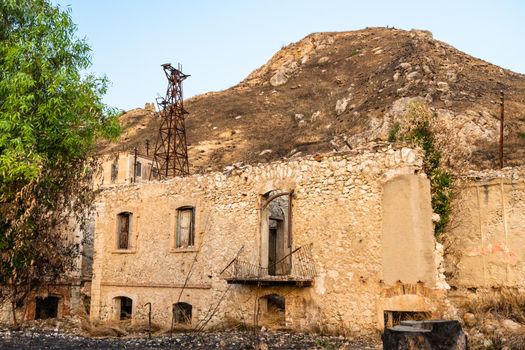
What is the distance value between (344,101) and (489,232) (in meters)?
28.6

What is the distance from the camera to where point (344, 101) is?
40.8m

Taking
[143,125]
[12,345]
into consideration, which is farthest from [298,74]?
[12,345]

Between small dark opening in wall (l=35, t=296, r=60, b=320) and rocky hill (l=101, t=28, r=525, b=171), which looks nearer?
small dark opening in wall (l=35, t=296, r=60, b=320)

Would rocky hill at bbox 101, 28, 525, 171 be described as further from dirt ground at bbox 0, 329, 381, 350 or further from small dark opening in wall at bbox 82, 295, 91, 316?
small dark opening in wall at bbox 82, 295, 91, 316

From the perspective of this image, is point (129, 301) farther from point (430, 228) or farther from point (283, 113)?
point (283, 113)

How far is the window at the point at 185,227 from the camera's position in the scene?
16.3 metres

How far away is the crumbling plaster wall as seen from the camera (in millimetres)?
12180

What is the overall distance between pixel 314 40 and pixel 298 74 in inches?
342

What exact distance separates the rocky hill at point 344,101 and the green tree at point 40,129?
9.44m

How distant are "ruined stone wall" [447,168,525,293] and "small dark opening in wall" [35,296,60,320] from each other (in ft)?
47.4

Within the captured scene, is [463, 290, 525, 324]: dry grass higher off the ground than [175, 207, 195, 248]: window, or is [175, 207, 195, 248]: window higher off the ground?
[175, 207, 195, 248]: window

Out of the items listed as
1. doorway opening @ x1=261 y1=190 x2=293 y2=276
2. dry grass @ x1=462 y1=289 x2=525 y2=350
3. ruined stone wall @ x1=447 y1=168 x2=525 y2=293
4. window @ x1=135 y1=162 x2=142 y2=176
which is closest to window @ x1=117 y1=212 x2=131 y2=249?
doorway opening @ x1=261 y1=190 x2=293 y2=276

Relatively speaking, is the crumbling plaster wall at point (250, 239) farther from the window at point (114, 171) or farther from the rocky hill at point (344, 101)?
the window at point (114, 171)

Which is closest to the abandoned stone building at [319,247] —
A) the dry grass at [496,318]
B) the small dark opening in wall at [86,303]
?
the dry grass at [496,318]
